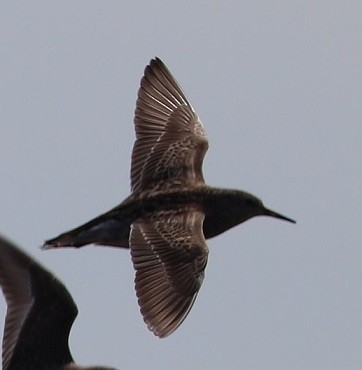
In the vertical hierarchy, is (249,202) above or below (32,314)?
above

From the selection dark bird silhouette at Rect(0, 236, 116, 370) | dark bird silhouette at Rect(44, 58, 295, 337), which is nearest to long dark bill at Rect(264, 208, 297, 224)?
dark bird silhouette at Rect(44, 58, 295, 337)

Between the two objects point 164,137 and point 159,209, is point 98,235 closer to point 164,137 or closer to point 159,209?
point 159,209

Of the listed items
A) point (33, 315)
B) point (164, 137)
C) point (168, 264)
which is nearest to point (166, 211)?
point (168, 264)

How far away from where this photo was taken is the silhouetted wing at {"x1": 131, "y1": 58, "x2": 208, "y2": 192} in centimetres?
2902

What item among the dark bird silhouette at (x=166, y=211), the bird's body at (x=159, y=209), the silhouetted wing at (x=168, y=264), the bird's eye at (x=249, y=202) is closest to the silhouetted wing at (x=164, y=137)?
the dark bird silhouette at (x=166, y=211)

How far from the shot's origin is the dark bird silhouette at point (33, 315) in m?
23.5

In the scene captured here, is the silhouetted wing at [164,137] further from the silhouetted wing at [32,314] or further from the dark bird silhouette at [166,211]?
the silhouetted wing at [32,314]

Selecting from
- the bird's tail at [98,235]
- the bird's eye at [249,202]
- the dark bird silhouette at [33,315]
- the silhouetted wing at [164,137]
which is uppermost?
the silhouetted wing at [164,137]

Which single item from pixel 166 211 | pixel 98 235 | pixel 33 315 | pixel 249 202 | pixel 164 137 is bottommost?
pixel 33 315

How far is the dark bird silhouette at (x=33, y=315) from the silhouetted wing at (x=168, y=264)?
4.92 ft

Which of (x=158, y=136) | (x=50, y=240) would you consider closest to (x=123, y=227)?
(x=50, y=240)

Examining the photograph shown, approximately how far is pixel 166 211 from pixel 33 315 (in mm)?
4095

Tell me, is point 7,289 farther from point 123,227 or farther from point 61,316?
point 123,227

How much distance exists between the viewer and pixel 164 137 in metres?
30.2
